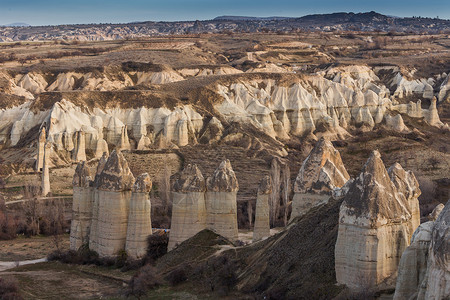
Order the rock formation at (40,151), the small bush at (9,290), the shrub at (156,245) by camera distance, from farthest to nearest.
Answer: the rock formation at (40,151)
the shrub at (156,245)
the small bush at (9,290)

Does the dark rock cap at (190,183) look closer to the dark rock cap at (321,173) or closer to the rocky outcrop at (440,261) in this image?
the dark rock cap at (321,173)

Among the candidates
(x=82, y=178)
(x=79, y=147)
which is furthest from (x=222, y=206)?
(x=79, y=147)

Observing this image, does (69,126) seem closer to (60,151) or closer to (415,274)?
(60,151)

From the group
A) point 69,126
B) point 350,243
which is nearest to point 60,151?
point 69,126

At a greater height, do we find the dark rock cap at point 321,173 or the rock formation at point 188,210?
the dark rock cap at point 321,173

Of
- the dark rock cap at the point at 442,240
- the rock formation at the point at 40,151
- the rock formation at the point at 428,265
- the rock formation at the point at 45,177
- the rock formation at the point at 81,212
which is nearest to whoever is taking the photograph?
the dark rock cap at the point at 442,240

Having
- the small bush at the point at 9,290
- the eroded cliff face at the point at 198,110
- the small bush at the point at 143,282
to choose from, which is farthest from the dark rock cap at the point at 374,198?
the eroded cliff face at the point at 198,110

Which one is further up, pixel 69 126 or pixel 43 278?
pixel 69 126

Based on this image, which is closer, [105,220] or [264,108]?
[105,220]
